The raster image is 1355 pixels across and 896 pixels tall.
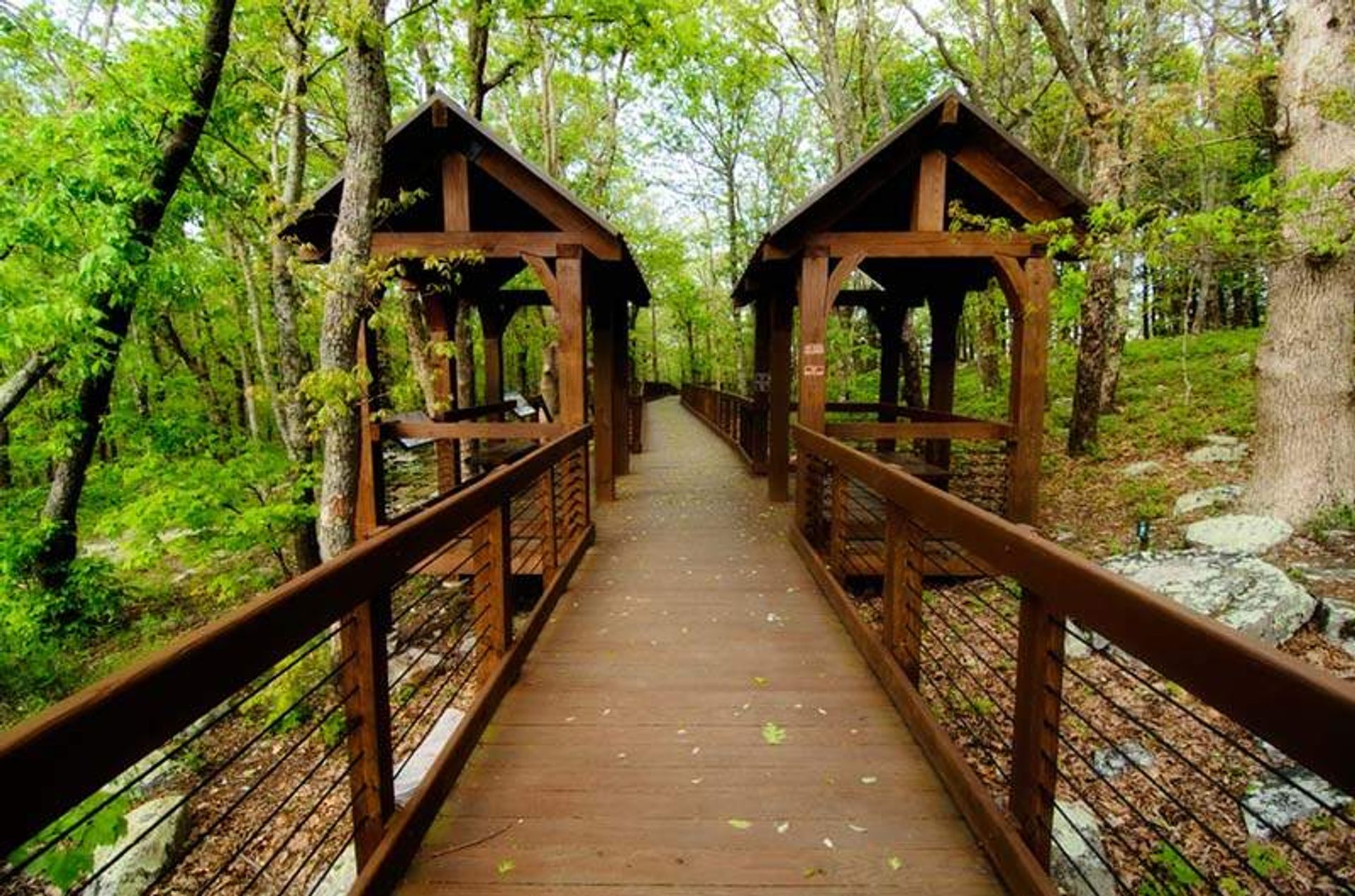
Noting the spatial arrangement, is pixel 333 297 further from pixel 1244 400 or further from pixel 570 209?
pixel 1244 400

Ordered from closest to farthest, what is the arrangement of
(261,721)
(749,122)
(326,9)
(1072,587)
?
(1072,587)
(261,721)
(326,9)
(749,122)

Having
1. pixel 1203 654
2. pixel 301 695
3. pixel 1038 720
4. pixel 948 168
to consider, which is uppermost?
pixel 948 168

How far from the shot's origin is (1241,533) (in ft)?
20.9

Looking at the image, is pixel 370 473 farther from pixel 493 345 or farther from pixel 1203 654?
pixel 1203 654

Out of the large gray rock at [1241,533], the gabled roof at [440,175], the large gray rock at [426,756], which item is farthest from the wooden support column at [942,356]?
the large gray rock at [426,756]

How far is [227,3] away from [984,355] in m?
16.7

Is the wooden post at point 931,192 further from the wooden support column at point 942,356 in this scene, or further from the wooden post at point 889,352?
the wooden post at point 889,352

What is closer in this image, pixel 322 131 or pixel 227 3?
pixel 227 3

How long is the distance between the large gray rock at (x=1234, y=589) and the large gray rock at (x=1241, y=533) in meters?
0.49

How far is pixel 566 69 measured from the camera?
50.2 feet

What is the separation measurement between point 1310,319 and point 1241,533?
2.06 metres

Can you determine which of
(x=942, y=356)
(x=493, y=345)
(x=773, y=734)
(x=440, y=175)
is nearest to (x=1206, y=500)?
(x=942, y=356)

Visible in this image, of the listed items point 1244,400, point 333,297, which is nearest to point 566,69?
point 333,297

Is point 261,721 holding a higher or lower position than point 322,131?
lower
